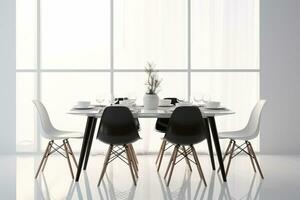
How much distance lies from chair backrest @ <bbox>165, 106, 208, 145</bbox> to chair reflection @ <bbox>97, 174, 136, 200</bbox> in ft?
2.30

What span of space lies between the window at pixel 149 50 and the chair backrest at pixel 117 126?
2.36 meters

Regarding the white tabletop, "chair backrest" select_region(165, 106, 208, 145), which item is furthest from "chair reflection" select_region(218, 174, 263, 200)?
the white tabletop

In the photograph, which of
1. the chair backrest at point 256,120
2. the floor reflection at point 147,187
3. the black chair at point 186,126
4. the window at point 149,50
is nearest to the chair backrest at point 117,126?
the black chair at point 186,126

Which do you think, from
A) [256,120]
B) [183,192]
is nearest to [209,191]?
[183,192]

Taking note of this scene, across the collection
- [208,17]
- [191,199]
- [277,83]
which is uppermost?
[208,17]

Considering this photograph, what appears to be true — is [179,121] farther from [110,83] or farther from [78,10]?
[78,10]

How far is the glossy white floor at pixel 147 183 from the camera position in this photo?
193 inches

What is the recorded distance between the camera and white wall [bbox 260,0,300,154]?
25.2 feet

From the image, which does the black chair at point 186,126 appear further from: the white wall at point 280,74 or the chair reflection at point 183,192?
the white wall at point 280,74

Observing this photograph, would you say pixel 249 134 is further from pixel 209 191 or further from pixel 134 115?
pixel 134 115

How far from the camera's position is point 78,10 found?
7.85 metres

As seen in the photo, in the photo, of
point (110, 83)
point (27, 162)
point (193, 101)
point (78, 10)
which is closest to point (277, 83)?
point (193, 101)

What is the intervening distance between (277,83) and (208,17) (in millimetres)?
1463

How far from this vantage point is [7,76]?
7645 mm
